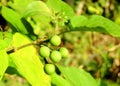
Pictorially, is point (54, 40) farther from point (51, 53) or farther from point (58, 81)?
point (58, 81)

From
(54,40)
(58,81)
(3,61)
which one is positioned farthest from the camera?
(58,81)

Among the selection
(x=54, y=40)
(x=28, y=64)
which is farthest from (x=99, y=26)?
(x=28, y=64)

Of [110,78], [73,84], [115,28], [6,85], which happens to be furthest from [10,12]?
[110,78]

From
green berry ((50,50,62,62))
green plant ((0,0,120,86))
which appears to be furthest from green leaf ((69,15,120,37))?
green berry ((50,50,62,62))

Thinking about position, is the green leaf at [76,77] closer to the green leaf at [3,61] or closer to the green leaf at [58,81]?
the green leaf at [58,81]

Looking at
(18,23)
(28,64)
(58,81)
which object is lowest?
(58,81)

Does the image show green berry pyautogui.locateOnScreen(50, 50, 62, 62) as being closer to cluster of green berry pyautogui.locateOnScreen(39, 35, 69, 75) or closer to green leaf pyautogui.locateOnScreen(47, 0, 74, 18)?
cluster of green berry pyautogui.locateOnScreen(39, 35, 69, 75)

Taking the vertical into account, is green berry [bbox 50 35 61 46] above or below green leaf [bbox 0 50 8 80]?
above
